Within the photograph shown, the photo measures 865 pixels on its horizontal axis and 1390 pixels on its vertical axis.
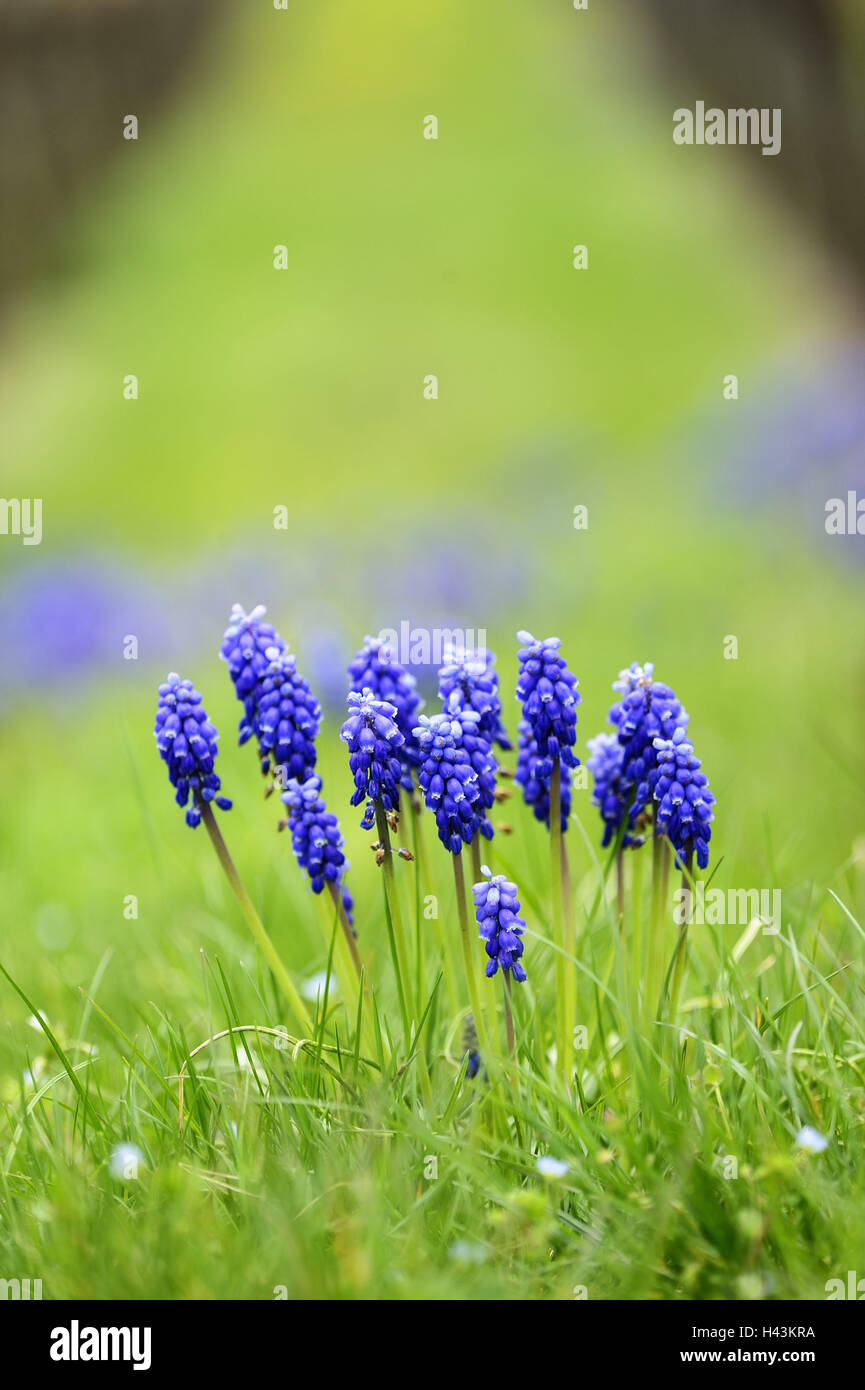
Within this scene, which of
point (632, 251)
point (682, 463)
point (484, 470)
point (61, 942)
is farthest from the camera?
point (632, 251)

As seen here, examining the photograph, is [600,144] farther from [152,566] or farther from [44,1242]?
[44,1242]

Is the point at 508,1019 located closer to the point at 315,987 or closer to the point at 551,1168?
the point at 551,1168

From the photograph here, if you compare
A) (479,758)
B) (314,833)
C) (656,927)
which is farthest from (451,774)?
(656,927)

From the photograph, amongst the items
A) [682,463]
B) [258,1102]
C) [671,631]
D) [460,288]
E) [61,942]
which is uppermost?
[460,288]

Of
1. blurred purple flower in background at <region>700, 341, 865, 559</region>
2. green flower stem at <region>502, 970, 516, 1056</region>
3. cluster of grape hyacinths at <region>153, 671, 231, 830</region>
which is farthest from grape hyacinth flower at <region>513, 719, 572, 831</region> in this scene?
blurred purple flower in background at <region>700, 341, 865, 559</region>

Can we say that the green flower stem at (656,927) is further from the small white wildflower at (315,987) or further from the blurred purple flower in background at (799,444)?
the blurred purple flower in background at (799,444)

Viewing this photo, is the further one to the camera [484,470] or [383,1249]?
[484,470]
